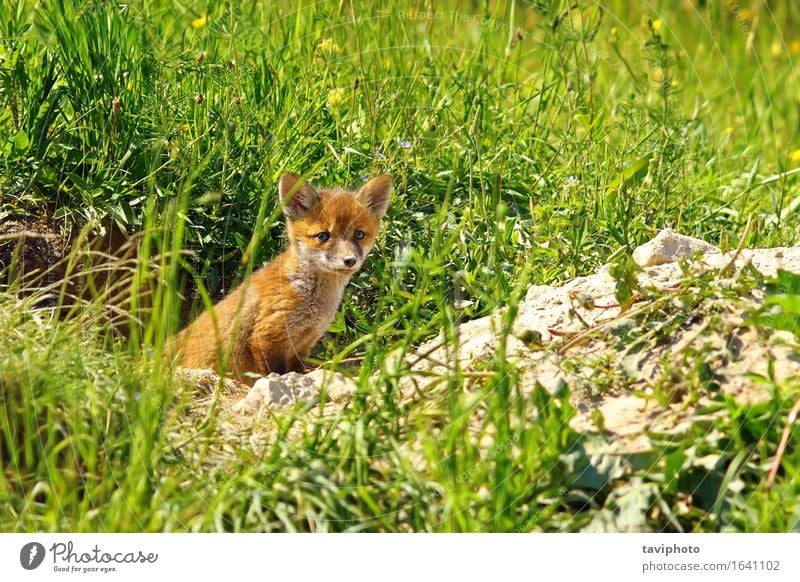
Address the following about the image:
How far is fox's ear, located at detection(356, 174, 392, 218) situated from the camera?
404cm

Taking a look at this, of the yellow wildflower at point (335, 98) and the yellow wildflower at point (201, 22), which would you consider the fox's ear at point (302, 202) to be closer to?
the yellow wildflower at point (335, 98)

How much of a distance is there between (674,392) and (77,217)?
2.54 metres

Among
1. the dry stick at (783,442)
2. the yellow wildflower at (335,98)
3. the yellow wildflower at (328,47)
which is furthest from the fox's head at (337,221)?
the dry stick at (783,442)

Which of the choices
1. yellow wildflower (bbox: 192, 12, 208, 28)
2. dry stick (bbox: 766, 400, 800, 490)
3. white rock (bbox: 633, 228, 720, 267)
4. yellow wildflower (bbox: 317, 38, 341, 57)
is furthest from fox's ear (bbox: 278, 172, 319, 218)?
dry stick (bbox: 766, 400, 800, 490)

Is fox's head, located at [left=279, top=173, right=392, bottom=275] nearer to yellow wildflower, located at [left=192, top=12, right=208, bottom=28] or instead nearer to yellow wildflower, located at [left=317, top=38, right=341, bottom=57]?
yellow wildflower, located at [left=317, top=38, right=341, bottom=57]

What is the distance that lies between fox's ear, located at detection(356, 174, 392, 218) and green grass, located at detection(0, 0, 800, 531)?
19 cm

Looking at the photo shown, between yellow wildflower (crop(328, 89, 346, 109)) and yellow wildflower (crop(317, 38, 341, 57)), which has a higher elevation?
yellow wildflower (crop(317, 38, 341, 57))

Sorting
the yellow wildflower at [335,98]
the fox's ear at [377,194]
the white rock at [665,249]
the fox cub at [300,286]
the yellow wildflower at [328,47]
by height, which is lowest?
the fox cub at [300,286]

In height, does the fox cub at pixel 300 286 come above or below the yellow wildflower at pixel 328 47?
below

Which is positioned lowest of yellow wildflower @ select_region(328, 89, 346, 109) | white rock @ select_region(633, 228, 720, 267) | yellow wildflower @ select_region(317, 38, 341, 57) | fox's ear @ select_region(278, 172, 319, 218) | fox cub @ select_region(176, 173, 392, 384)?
fox cub @ select_region(176, 173, 392, 384)

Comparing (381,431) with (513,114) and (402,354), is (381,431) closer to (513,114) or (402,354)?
(402,354)

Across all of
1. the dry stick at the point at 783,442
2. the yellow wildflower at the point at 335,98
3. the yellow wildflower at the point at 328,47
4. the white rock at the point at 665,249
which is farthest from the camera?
the yellow wildflower at the point at 328,47

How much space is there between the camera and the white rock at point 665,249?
12.4 ft
